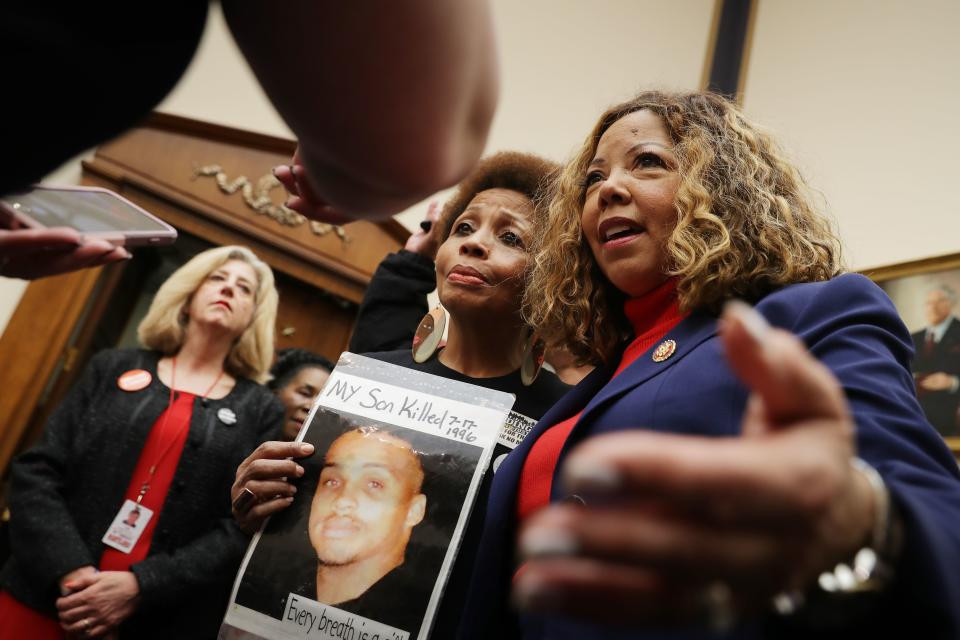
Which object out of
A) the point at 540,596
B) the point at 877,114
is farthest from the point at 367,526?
the point at 877,114

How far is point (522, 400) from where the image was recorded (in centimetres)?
128

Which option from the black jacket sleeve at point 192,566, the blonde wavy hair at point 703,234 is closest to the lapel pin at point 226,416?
the black jacket sleeve at point 192,566

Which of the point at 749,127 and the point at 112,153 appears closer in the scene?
the point at 749,127

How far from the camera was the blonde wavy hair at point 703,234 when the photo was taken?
2.94 feet

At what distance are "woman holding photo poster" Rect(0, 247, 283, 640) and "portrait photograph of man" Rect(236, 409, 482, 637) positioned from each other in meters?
0.67

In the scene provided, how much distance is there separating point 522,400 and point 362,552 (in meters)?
0.44

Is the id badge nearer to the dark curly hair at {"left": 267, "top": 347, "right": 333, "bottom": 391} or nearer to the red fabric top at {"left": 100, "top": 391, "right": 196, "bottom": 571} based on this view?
the red fabric top at {"left": 100, "top": 391, "right": 196, "bottom": 571}

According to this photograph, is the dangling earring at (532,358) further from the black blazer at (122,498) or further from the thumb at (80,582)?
the thumb at (80,582)

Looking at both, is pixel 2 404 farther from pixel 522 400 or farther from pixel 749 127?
pixel 749 127

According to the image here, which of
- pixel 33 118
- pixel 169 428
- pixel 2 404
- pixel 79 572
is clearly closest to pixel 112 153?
pixel 2 404

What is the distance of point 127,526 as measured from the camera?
1.59 meters

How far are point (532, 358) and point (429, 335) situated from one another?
21 cm

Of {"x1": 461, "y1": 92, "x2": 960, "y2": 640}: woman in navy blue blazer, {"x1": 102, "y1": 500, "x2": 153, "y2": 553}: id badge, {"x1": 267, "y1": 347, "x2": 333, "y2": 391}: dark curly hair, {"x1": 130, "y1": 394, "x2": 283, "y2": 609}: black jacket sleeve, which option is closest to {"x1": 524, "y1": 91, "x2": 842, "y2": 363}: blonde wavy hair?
{"x1": 461, "y1": 92, "x2": 960, "y2": 640}: woman in navy blue blazer

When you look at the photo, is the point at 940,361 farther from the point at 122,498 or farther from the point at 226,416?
the point at 122,498
